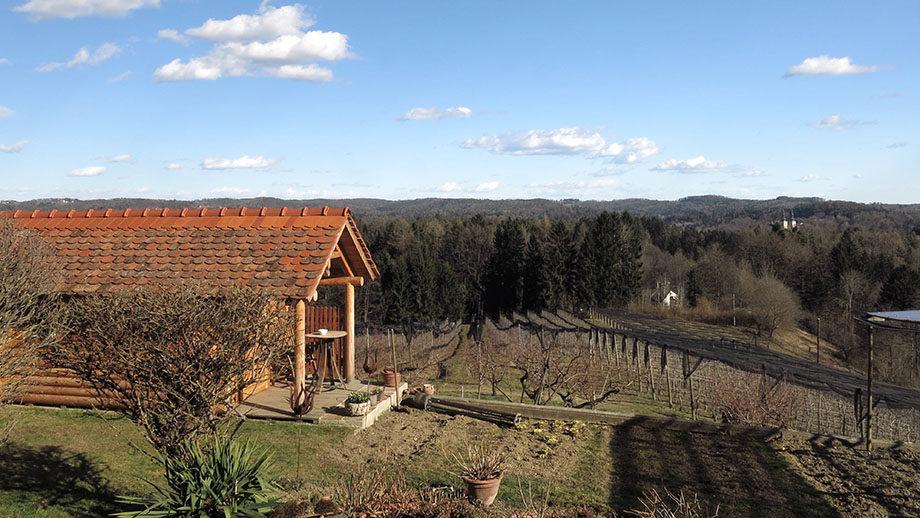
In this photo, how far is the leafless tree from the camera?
6320mm

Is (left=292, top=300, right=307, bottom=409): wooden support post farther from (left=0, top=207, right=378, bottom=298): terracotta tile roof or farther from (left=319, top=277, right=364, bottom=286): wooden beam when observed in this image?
(left=319, top=277, right=364, bottom=286): wooden beam

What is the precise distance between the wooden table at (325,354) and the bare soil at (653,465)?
1608 millimetres

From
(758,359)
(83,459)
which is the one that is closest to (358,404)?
(83,459)

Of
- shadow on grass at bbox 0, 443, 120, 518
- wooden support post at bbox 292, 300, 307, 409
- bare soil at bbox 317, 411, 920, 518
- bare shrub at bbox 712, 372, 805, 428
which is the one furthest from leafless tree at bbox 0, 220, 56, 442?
bare shrub at bbox 712, 372, 805, 428

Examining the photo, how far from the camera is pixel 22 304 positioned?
26.6 ft

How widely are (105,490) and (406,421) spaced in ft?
17.4

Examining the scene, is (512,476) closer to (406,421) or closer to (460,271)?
(406,421)

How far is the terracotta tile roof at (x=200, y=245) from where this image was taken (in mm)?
10852

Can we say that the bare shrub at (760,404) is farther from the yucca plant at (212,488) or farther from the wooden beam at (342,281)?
the yucca plant at (212,488)

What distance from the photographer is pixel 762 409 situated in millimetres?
12234

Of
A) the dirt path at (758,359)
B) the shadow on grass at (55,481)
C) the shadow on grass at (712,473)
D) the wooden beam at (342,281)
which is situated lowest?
the dirt path at (758,359)

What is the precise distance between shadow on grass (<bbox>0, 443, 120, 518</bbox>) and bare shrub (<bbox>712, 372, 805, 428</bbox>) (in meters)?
10.2

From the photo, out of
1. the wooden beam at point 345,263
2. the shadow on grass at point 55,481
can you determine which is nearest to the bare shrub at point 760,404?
the wooden beam at point 345,263

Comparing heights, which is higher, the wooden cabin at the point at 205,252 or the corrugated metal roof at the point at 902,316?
the wooden cabin at the point at 205,252
